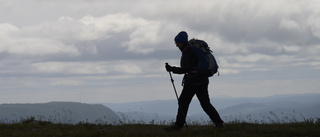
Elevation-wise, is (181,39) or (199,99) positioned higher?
(181,39)

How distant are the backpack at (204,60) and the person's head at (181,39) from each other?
244 millimetres

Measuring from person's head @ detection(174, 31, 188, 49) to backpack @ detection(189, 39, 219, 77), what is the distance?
0.24m

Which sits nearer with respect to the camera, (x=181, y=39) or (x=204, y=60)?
(x=204, y=60)

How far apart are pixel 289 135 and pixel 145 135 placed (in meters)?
3.63

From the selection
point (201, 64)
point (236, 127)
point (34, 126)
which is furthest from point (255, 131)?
point (34, 126)

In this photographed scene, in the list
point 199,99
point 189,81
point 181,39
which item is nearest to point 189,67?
point 189,81

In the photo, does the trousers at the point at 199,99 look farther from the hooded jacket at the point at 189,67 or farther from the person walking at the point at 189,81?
the hooded jacket at the point at 189,67

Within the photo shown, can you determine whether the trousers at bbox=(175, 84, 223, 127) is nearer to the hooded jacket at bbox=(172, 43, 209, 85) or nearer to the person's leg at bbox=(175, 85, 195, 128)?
the person's leg at bbox=(175, 85, 195, 128)

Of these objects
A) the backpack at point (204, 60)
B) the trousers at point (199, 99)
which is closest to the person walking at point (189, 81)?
the trousers at point (199, 99)

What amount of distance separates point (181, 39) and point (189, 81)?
3.67 feet

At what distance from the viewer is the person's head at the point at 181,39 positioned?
10.8 m

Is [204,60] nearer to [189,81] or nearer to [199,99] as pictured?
[189,81]

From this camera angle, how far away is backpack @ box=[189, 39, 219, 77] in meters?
10.5

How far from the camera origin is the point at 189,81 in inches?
423
